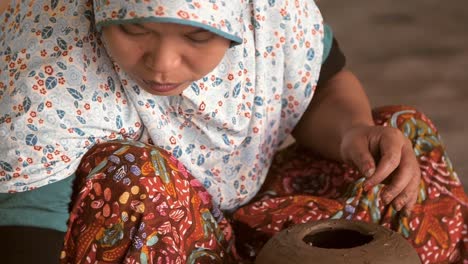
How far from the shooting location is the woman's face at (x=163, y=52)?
113 cm

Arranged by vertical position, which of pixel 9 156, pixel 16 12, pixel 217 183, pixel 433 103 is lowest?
pixel 433 103

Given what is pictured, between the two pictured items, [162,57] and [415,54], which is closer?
[162,57]

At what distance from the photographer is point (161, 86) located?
1188 mm

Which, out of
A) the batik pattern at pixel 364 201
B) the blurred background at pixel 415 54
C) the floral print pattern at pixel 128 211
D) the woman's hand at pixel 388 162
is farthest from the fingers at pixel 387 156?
the blurred background at pixel 415 54

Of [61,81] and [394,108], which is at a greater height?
[61,81]

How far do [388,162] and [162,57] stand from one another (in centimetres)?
39

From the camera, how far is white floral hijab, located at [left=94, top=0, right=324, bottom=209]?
133cm

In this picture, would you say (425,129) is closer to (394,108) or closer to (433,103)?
(394,108)

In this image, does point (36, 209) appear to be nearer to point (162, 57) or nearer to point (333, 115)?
point (162, 57)

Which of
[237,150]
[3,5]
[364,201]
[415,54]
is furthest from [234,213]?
[415,54]

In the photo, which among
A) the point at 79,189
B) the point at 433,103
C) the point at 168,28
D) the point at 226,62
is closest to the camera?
the point at 168,28

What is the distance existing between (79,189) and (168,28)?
27 cm

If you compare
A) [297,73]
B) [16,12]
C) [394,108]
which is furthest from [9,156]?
[394,108]

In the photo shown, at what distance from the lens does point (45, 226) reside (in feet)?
3.94
